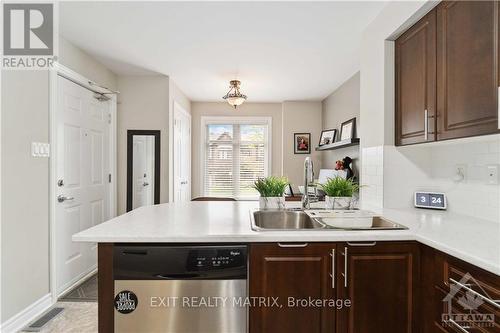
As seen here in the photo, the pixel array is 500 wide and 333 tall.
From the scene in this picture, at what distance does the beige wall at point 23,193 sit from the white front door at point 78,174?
8.3 inches

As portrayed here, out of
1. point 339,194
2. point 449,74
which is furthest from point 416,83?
point 339,194

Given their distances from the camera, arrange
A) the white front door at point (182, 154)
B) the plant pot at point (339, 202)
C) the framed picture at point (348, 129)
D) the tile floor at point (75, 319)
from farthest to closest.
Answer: the white front door at point (182, 154) < the framed picture at point (348, 129) < the tile floor at point (75, 319) < the plant pot at point (339, 202)

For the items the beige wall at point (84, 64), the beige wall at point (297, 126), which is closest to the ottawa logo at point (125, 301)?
the beige wall at point (84, 64)

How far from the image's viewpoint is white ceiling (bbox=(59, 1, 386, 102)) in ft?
7.30

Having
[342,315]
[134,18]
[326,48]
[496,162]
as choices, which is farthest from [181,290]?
[326,48]

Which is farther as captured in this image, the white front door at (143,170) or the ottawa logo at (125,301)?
the white front door at (143,170)

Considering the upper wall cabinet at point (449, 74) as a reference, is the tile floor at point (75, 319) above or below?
below

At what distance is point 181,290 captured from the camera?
4.48 feet

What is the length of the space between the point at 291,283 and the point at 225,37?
2.29 m

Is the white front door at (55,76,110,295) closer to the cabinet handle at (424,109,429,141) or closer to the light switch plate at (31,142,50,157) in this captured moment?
the light switch plate at (31,142,50,157)

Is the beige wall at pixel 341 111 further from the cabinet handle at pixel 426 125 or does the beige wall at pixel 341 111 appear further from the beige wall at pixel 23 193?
the beige wall at pixel 23 193

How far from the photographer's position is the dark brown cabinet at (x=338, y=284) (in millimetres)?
1390

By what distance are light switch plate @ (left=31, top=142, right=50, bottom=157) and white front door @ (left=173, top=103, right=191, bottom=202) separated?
1.87 m

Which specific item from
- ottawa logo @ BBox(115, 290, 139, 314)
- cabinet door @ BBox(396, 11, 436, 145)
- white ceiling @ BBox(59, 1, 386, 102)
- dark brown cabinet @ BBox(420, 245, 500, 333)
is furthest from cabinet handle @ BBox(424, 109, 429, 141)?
ottawa logo @ BBox(115, 290, 139, 314)
